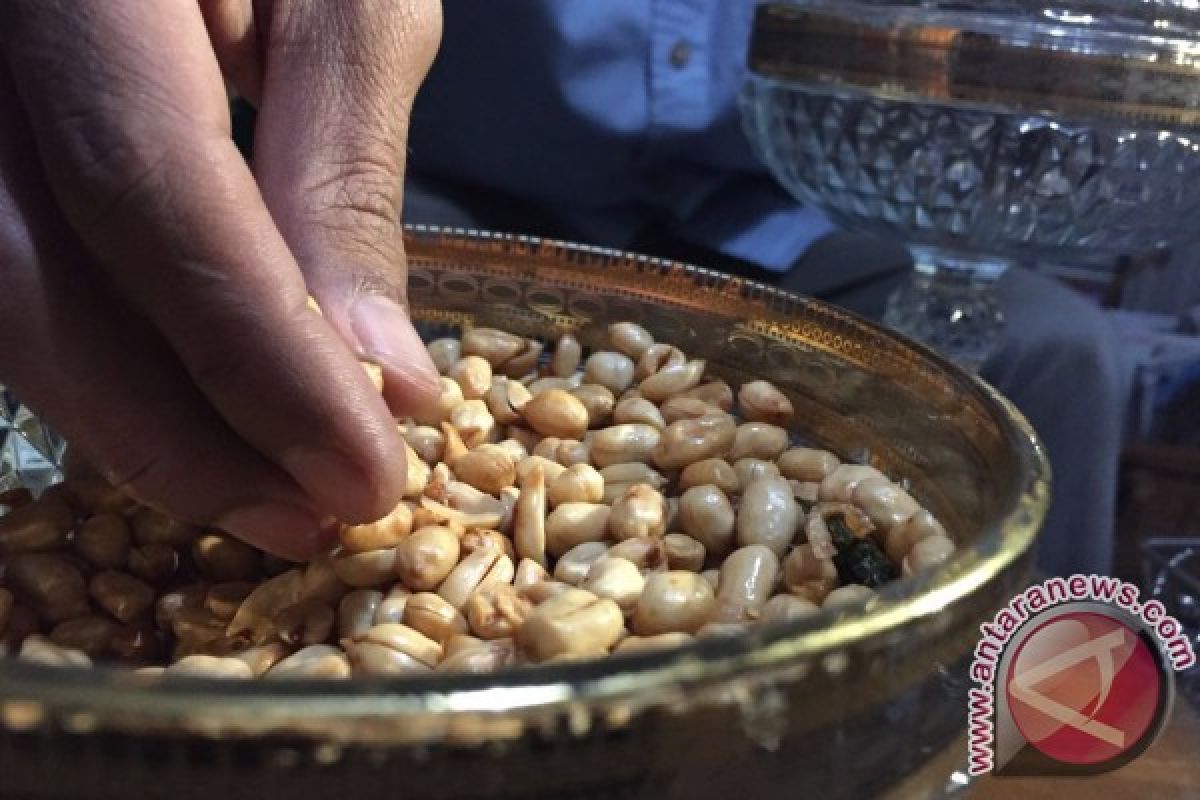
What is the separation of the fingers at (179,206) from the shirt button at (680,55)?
455 millimetres

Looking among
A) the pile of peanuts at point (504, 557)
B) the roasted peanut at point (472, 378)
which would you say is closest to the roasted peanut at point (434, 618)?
the pile of peanuts at point (504, 557)

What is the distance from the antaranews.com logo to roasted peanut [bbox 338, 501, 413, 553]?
0.41 feet

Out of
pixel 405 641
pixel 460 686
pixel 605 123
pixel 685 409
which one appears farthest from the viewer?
pixel 605 123

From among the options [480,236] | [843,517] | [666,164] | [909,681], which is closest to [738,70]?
[666,164]

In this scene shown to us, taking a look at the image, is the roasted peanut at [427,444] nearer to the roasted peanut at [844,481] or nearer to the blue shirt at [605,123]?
the roasted peanut at [844,481]

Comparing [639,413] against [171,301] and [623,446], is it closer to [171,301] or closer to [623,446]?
[623,446]

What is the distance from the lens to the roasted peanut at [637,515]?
0.28m

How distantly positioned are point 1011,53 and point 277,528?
0.27 metres

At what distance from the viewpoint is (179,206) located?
0.68ft

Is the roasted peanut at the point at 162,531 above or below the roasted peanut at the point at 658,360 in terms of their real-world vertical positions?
below

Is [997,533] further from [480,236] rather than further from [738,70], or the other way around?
[738,70]

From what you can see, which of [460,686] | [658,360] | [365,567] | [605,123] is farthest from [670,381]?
[605,123]

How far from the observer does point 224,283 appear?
0.70 ft

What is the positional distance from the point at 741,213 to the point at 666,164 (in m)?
0.05
